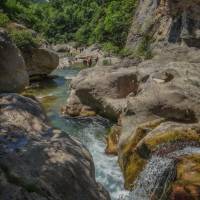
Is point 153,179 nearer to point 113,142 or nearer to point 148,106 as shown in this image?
point 148,106

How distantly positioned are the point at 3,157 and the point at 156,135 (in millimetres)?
7402

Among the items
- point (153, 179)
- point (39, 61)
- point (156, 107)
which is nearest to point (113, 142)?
point (156, 107)

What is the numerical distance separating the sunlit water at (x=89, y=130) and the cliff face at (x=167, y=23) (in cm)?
986

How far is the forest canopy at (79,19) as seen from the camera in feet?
173

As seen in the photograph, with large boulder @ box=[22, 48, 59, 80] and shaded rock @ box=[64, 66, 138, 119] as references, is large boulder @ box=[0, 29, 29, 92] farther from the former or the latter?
large boulder @ box=[22, 48, 59, 80]

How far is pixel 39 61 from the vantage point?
31.8m

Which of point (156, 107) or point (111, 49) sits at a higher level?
point (156, 107)

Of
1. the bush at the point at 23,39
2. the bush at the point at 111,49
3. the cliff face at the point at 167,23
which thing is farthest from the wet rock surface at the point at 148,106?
the bush at the point at 111,49

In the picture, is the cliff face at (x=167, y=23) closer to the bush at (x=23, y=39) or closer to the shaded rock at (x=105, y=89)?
the shaded rock at (x=105, y=89)

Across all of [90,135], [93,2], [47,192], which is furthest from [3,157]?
[93,2]

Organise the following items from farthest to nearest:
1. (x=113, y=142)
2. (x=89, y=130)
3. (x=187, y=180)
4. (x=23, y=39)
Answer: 1. (x=23, y=39)
2. (x=89, y=130)
3. (x=113, y=142)
4. (x=187, y=180)

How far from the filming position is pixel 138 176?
1184 cm

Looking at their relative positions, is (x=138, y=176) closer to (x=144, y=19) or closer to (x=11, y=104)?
(x=11, y=104)

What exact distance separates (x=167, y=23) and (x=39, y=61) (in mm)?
12353
